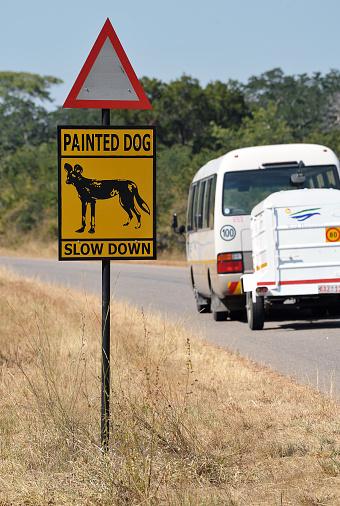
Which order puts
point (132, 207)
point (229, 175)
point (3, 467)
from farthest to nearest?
1. point (229, 175)
2. point (132, 207)
3. point (3, 467)

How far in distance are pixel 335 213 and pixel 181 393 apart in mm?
5774

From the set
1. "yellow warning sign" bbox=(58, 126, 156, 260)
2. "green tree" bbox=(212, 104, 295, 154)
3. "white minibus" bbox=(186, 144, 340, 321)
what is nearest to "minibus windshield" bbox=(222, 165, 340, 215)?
"white minibus" bbox=(186, 144, 340, 321)

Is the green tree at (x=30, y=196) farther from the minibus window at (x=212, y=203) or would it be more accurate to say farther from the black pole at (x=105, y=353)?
the black pole at (x=105, y=353)

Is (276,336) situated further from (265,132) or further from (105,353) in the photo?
(265,132)

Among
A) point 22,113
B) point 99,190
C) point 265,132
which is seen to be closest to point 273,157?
point 99,190

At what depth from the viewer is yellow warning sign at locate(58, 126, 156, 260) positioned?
17.4 feet

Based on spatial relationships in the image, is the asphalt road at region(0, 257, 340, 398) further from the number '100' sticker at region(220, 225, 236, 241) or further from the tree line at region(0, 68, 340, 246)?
the tree line at region(0, 68, 340, 246)

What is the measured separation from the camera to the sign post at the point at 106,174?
5293mm

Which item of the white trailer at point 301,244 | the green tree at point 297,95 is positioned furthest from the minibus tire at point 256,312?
the green tree at point 297,95

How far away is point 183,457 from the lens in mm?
5129

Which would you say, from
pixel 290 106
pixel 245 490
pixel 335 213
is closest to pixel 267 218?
pixel 335 213

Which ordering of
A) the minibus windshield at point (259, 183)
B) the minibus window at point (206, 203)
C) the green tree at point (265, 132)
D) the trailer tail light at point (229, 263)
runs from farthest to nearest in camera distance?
the green tree at point (265, 132) < the minibus window at point (206, 203) < the minibus windshield at point (259, 183) < the trailer tail light at point (229, 263)

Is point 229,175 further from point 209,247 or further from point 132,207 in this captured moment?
point 132,207

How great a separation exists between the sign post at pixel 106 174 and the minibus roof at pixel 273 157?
8660mm
